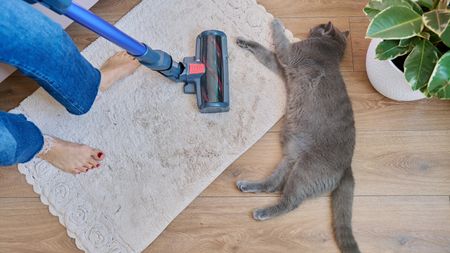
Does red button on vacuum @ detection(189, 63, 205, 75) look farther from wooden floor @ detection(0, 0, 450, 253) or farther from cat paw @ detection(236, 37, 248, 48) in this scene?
wooden floor @ detection(0, 0, 450, 253)

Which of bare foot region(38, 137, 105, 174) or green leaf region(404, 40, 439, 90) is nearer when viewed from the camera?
green leaf region(404, 40, 439, 90)

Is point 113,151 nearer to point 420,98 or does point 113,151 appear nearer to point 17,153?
point 17,153

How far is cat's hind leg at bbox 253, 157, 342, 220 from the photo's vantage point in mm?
1235

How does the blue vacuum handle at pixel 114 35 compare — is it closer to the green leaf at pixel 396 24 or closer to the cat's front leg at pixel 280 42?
the cat's front leg at pixel 280 42

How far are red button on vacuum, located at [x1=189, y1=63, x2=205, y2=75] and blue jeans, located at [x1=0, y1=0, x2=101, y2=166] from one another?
31 cm

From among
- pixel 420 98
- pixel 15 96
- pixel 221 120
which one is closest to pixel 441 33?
pixel 420 98

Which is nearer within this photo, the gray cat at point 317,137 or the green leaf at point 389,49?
the green leaf at point 389,49

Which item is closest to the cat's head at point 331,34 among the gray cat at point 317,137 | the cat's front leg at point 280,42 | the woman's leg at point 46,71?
the gray cat at point 317,137

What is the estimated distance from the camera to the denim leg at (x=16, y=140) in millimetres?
958

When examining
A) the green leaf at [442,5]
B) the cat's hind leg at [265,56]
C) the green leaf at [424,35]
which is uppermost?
the green leaf at [442,5]

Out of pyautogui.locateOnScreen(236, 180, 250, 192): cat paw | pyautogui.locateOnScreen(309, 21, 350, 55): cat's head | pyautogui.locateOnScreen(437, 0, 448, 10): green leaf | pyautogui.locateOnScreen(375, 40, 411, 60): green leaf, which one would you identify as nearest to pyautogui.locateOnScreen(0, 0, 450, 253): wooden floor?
pyautogui.locateOnScreen(236, 180, 250, 192): cat paw

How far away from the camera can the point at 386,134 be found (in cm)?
137

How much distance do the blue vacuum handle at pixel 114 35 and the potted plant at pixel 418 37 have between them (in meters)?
0.58

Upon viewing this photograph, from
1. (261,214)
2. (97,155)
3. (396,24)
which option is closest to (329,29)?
(396,24)
